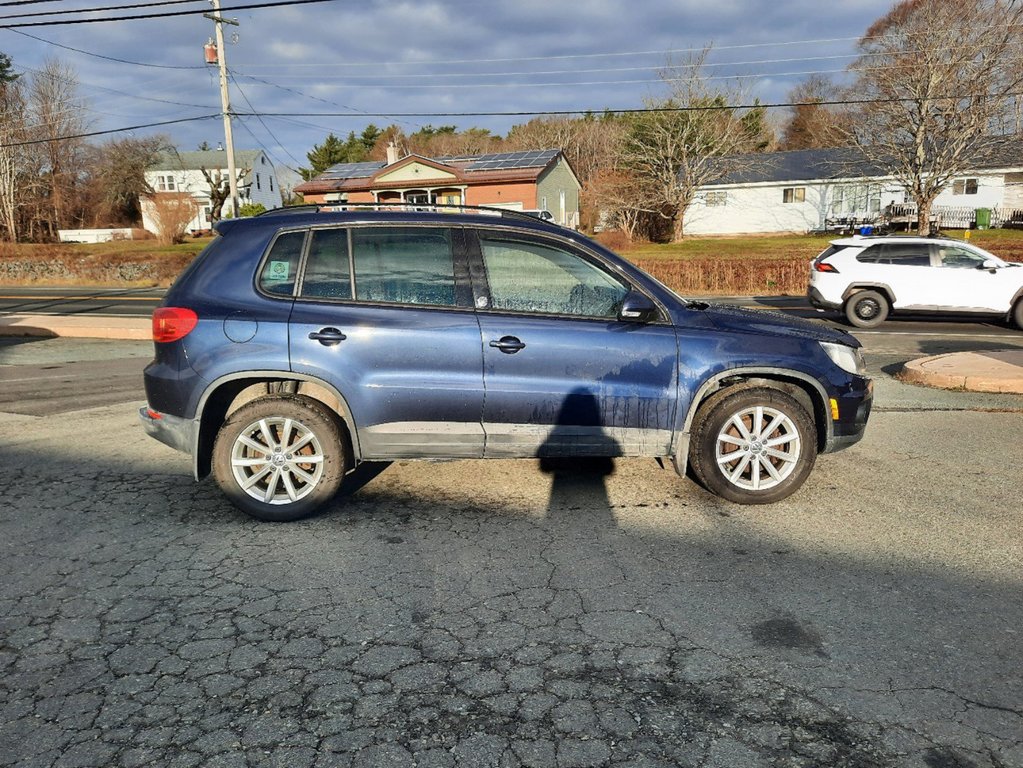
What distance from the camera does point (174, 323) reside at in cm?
443

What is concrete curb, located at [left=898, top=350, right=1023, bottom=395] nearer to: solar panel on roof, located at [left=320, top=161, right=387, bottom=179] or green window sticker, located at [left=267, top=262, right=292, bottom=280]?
green window sticker, located at [left=267, top=262, right=292, bottom=280]

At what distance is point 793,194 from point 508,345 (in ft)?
142

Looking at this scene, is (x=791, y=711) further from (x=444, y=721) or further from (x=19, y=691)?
(x=19, y=691)

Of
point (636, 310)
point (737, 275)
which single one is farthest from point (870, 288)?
point (636, 310)

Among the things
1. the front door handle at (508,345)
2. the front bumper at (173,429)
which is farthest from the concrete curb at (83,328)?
the front door handle at (508,345)

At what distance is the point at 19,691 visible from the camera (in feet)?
9.36

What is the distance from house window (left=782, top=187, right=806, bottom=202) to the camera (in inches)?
1674

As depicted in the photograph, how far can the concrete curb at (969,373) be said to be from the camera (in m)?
8.22

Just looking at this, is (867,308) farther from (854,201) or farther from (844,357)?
(854,201)

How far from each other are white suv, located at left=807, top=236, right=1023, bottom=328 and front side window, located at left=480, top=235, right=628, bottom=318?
11553 millimetres

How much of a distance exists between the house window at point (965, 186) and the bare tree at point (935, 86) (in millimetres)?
9124

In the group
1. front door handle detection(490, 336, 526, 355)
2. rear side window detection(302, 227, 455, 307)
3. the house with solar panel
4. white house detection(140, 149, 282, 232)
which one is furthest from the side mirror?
white house detection(140, 149, 282, 232)

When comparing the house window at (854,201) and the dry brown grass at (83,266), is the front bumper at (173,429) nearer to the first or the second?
the dry brown grass at (83,266)

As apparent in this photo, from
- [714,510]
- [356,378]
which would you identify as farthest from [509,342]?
[714,510]
